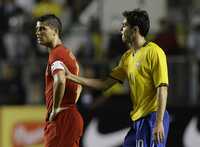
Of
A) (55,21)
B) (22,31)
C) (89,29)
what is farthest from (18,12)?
(55,21)

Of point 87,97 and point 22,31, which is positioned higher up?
point 22,31

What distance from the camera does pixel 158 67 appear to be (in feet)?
26.8

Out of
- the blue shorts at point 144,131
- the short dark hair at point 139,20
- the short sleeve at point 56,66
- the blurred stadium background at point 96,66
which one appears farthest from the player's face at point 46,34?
the blurred stadium background at point 96,66

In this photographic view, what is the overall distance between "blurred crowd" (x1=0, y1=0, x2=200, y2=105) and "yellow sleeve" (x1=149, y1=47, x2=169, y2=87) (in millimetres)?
4514

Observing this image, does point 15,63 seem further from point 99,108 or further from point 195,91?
point 195,91

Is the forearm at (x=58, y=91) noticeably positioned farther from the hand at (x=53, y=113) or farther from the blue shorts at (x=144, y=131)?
the blue shorts at (x=144, y=131)

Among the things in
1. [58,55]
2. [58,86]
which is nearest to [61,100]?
[58,86]

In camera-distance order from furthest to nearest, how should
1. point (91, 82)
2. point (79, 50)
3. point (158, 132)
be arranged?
point (79, 50) → point (91, 82) → point (158, 132)

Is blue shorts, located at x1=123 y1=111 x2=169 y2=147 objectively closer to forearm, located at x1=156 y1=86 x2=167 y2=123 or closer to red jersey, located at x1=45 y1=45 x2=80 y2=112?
forearm, located at x1=156 y1=86 x2=167 y2=123

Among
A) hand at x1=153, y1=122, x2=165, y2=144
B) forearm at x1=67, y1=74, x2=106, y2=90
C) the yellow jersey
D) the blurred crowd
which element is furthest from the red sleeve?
the blurred crowd

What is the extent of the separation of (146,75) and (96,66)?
483 cm

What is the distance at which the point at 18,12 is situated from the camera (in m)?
13.8

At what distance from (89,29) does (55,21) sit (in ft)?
15.2

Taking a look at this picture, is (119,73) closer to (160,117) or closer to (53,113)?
(53,113)
